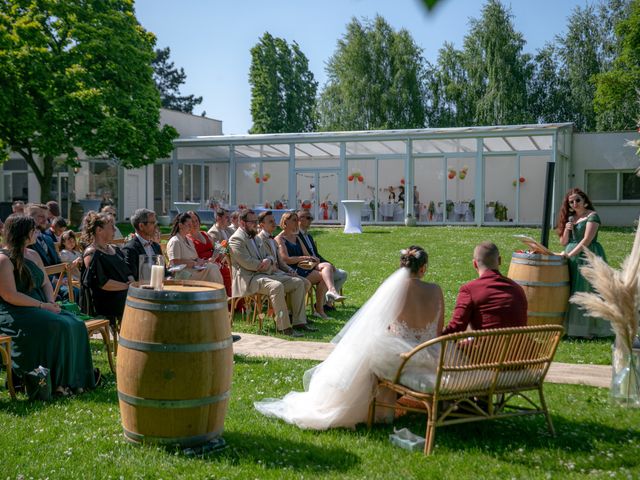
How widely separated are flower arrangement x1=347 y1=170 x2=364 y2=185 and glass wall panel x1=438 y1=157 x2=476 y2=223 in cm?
374

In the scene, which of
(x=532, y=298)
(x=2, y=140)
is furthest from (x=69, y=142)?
(x=532, y=298)

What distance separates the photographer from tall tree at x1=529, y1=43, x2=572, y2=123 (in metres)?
40.7

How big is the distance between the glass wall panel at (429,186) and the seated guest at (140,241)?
907 inches

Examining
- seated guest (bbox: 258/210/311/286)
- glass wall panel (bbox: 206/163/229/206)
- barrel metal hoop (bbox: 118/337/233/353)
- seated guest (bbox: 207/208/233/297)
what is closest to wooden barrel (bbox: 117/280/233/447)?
barrel metal hoop (bbox: 118/337/233/353)

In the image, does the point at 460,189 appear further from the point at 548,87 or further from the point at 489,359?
the point at 489,359

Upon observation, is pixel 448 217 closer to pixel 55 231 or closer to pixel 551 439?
pixel 55 231

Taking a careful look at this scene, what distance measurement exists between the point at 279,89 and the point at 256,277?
160 ft

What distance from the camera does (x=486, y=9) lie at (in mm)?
38438

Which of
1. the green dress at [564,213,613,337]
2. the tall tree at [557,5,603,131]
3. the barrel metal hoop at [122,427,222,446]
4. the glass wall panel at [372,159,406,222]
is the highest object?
the tall tree at [557,5,603,131]

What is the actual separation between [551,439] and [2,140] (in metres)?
24.3

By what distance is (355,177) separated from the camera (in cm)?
3136

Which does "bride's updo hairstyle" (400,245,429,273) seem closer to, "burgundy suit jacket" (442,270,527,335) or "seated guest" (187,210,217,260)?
"burgundy suit jacket" (442,270,527,335)

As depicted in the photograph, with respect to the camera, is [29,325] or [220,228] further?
[220,228]

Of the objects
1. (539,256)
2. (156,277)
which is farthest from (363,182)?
(156,277)
